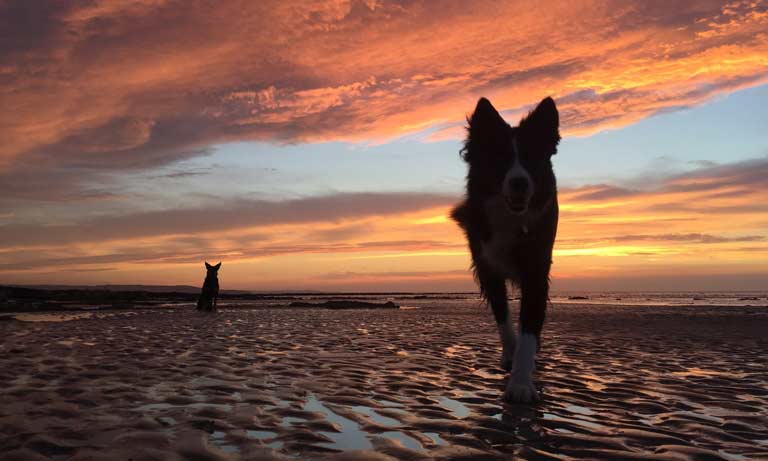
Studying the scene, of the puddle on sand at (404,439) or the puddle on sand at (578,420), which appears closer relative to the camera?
the puddle on sand at (404,439)

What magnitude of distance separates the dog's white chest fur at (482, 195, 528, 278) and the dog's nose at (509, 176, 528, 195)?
0.41 meters

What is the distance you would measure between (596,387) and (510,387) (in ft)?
3.97

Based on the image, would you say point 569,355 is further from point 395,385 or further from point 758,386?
point 395,385

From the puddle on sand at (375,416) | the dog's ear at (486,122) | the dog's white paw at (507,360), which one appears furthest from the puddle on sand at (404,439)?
the dog's ear at (486,122)

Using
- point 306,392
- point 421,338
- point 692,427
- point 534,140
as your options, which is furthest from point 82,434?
point 421,338

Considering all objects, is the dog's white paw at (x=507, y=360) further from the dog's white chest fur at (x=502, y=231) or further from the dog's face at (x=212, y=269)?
the dog's face at (x=212, y=269)

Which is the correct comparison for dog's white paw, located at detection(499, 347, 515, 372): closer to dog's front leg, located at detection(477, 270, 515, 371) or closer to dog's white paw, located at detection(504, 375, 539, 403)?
dog's front leg, located at detection(477, 270, 515, 371)

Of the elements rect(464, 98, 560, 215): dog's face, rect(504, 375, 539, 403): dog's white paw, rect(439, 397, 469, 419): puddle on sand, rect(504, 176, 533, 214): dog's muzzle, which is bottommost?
rect(439, 397, 469, 419): puddle on sand

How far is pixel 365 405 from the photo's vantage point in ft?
14.8

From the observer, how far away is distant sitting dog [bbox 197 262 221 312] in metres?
23.5

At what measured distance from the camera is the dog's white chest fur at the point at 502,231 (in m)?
6.16

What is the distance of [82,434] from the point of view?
351 cm

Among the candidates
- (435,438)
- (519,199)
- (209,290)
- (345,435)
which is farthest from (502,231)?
(209,290)

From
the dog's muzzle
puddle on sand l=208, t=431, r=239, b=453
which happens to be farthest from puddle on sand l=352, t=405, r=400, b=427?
the dog's muzzle
